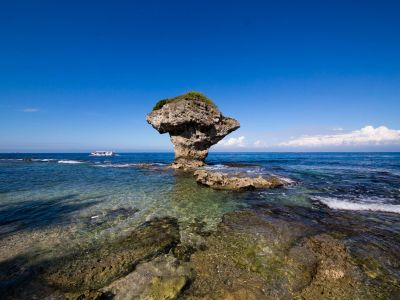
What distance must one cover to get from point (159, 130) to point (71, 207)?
26934mm

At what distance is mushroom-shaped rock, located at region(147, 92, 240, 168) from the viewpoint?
34.9 m

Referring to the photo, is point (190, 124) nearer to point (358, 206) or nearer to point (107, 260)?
point (358, 206)

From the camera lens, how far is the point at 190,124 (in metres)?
36.4

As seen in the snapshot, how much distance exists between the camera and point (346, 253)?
23.4 feet

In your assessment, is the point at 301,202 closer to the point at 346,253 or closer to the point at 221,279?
the point at 346,253

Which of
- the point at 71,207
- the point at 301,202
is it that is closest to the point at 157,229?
the point at 71,207

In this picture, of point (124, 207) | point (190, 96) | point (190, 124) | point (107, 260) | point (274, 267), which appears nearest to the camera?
point (274, 267)

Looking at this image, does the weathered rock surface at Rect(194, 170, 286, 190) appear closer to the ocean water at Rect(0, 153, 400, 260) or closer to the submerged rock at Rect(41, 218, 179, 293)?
the ocean water at Rect(0, 153, 400, 260)

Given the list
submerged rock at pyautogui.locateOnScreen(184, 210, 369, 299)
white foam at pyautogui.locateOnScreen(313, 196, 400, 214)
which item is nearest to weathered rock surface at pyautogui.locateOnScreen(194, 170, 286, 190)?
white foam at pyautogui.locateOnScreen(313, 196, 400, 214)

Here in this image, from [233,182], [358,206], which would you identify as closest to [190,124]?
[233,182]

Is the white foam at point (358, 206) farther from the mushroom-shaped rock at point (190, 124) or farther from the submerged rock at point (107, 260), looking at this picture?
the mushroom-shaped rock at point (190, 124)

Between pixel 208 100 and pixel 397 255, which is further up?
pixel 208 100

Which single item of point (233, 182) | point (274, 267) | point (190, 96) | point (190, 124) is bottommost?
point (274, 267)

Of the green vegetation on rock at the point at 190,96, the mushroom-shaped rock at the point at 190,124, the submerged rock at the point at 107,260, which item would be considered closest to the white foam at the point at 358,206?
the submerged rock at the point at 107,260
